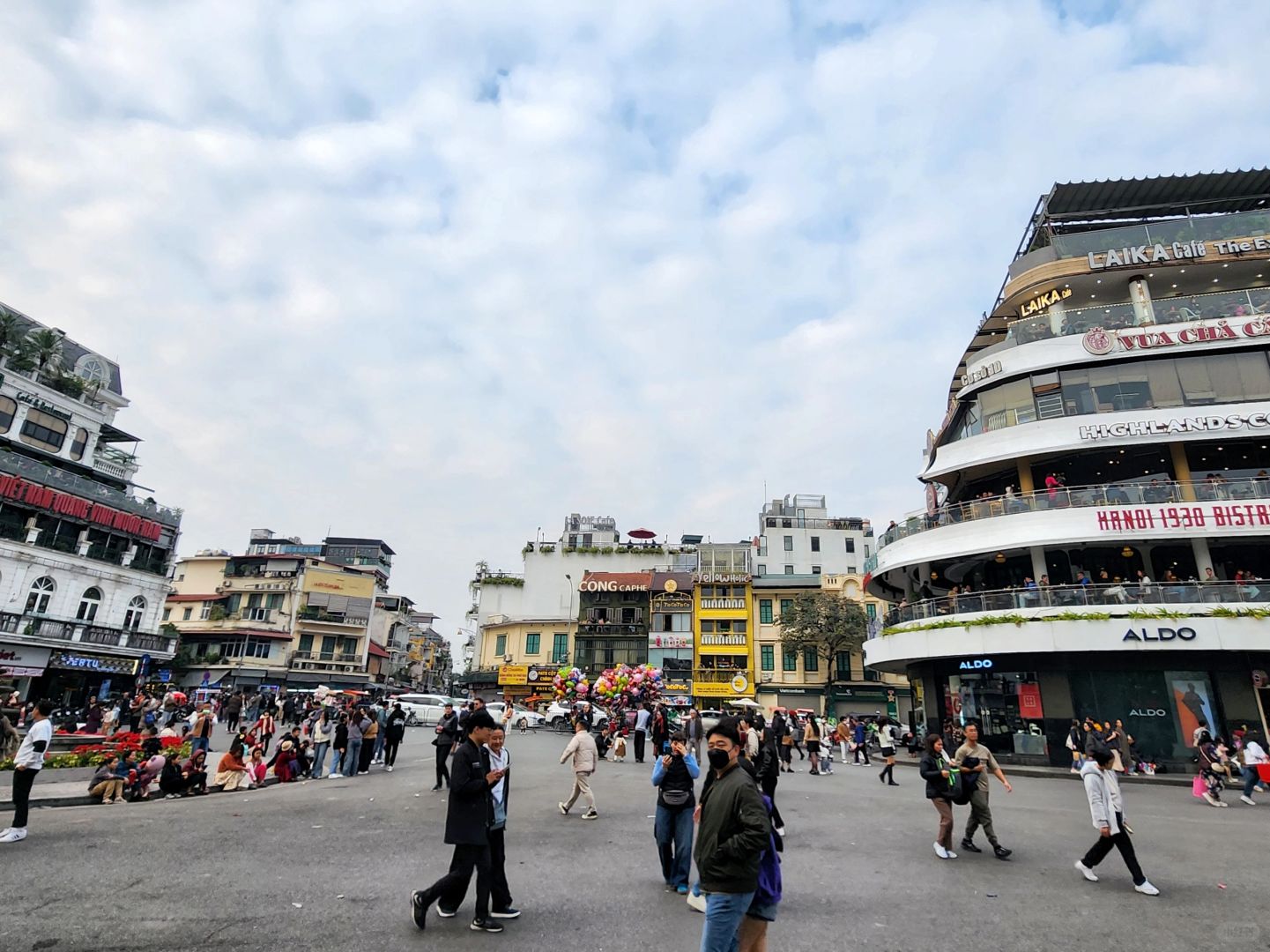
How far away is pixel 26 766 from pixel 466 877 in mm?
6784

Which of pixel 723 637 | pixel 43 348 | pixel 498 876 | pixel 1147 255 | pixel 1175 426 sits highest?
pixel 1147 255

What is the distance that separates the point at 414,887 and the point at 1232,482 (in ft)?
91.2

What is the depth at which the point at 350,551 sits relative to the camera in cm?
7681

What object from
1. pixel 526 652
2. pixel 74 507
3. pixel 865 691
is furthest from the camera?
pixel 526 652

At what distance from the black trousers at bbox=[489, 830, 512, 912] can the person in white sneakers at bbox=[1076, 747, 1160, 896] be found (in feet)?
20.1

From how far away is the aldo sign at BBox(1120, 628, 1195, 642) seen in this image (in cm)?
2066

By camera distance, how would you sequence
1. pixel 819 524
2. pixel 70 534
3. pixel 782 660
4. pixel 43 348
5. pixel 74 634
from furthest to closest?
pixel 819 524
pixel 782 660
pixel 43 348
pixel 70 534
pixel 74 634

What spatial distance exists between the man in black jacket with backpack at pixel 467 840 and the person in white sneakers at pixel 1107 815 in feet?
20.6

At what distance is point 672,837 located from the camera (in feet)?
22.9

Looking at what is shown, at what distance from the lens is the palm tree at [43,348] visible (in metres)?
37.7

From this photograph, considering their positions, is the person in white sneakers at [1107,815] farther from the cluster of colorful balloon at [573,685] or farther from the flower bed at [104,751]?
the cluster of colorful balloon at [573,685]

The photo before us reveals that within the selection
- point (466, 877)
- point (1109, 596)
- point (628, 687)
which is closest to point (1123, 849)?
point (466, 877)

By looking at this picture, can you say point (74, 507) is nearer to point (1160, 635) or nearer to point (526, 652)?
point (526, 652)

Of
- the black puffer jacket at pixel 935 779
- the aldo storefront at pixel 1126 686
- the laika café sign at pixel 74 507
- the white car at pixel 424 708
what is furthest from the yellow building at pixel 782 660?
the laika café sign at pixel 74 507
